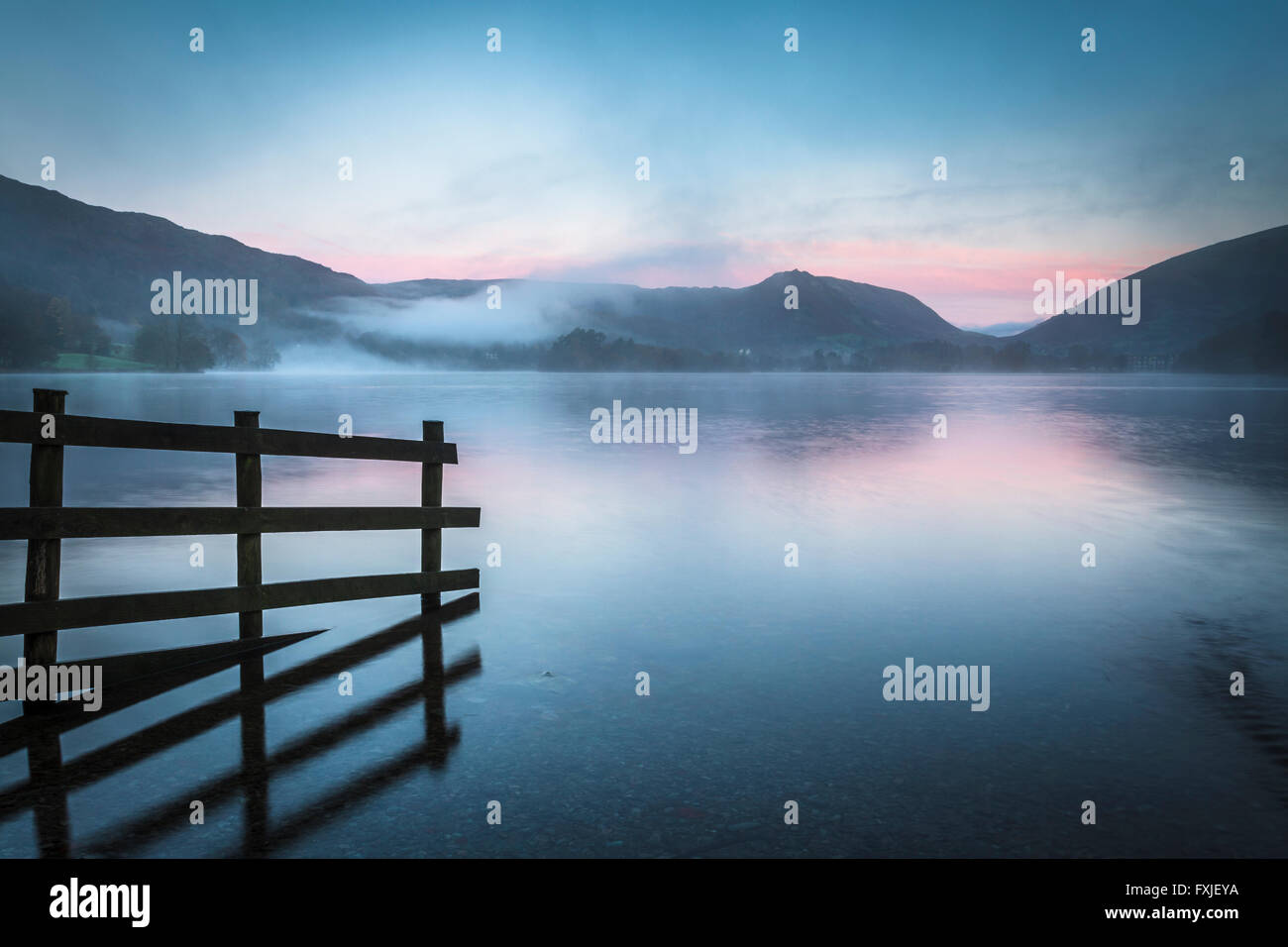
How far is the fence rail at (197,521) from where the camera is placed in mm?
8008

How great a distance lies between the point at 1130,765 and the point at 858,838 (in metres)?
2.61

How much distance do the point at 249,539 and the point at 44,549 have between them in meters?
1.91

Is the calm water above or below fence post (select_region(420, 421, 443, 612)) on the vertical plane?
below

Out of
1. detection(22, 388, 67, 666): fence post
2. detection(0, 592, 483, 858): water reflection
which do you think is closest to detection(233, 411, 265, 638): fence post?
detection(0, 592, 483, 858): water reflection

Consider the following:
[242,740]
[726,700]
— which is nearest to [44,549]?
[242,740]

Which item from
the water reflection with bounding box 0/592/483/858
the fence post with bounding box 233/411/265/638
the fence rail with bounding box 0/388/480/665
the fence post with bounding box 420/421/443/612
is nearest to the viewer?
the water reflection with bounding box 0/592/483/858

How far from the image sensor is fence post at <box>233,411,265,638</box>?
960 centimetres

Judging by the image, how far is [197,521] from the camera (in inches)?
362

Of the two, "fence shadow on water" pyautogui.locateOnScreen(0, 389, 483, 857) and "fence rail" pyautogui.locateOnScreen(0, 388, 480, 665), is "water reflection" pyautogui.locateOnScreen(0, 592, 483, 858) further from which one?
"fence rail" pyautogui.locateOnScreen(0, 388, 480, 665)

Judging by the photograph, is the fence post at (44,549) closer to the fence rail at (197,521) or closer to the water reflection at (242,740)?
the fence rail at (197,521)

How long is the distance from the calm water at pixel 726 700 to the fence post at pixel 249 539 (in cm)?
71

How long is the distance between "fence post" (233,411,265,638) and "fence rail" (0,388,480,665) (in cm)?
1
